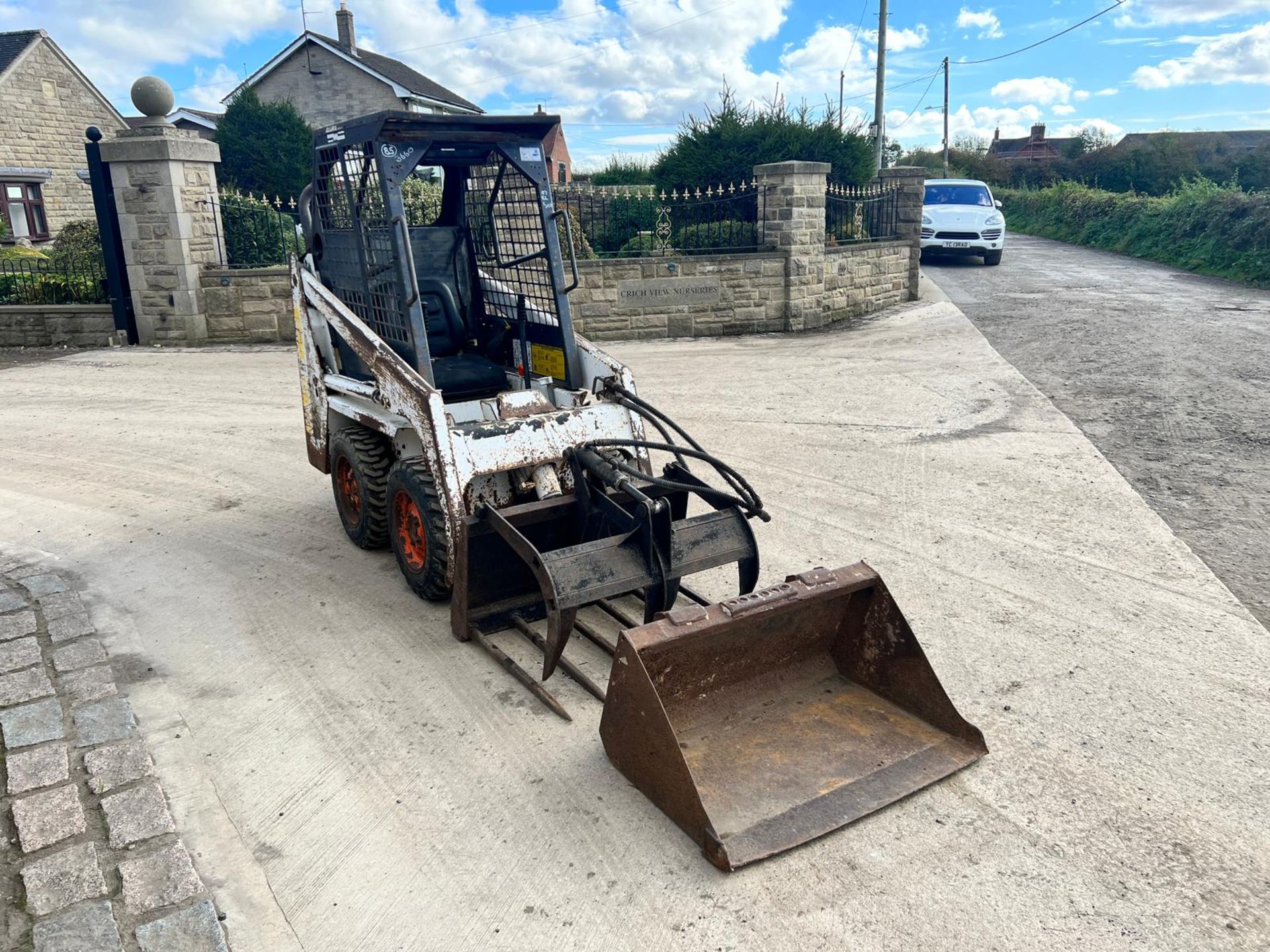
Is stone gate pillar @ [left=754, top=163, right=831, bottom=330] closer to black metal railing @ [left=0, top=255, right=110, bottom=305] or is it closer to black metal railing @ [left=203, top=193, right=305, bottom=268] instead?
black metal railing @ [left=203, top=193, right=305, bottom=268]

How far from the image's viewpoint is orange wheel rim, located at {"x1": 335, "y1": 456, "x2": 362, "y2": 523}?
578 centimetres

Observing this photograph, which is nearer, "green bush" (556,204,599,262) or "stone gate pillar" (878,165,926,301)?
"green bush" (556,204,599,262)

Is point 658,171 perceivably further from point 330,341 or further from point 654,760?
point 654,760

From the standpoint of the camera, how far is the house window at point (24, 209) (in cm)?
2608

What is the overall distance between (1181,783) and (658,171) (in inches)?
576

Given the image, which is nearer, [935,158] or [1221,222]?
[1221,222]

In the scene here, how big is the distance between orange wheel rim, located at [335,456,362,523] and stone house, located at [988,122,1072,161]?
47.2 meters

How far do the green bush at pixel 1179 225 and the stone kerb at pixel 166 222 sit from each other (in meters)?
18.3

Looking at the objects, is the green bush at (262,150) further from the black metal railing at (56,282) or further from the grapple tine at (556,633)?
the grapple tine at (556,633)

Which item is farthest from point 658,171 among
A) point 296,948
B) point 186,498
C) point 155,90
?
point 296,948

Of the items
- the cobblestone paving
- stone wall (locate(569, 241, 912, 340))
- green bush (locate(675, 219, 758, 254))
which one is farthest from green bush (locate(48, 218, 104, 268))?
the cobblestone paving

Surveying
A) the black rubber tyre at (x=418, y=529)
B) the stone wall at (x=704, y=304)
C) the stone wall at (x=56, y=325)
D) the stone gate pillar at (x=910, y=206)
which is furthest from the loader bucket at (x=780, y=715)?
the stone gate pillar at (x=910, y=206)

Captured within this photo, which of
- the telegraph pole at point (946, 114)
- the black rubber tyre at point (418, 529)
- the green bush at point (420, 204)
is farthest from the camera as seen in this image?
the telegraph pole at point (946, 114)

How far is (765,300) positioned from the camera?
1370cm
